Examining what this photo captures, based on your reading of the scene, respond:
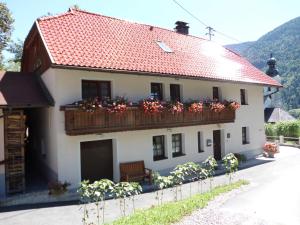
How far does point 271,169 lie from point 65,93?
12032 mm

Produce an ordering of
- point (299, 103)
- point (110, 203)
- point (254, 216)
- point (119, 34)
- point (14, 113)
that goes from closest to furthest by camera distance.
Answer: point (254, 216)
point (110, 203)
point (14, 113)
point (119, 34)
point (299, 103)

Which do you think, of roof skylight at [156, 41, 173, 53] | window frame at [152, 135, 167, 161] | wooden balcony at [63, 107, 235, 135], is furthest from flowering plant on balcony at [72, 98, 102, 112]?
roof skylight at [156, 41, 173, 53]

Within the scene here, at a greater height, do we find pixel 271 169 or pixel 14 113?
pixel 14 113

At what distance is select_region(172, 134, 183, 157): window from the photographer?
689 inches

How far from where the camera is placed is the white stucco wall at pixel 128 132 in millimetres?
13430

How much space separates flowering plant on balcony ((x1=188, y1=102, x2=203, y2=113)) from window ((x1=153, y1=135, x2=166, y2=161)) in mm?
2074

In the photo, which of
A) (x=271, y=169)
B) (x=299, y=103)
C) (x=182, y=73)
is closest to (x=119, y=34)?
(x=182, y=73)

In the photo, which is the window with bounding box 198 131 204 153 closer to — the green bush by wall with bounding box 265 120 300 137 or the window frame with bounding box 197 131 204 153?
the window frame with bounding box 197 131 204 153

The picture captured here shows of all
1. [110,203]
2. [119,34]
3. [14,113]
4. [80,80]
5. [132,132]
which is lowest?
[110,203]

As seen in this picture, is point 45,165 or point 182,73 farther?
point 182,73

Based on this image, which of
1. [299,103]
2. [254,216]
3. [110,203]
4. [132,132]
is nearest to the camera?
[254,216]

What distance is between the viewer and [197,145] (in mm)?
18406

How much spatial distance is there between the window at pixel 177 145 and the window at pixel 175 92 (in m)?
2.02

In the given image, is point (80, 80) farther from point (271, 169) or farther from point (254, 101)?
point (254, 101)
